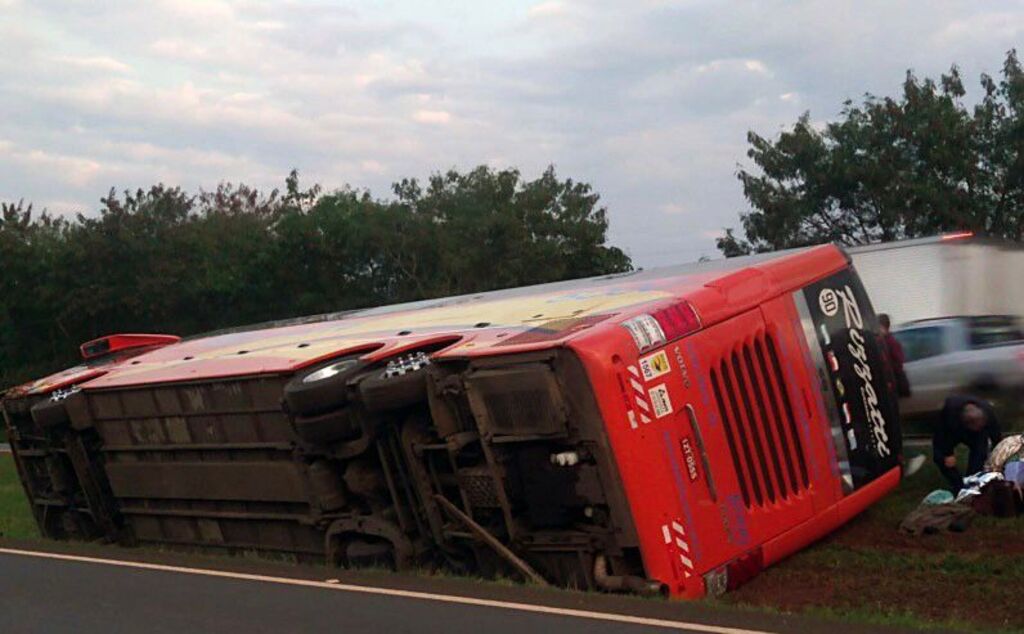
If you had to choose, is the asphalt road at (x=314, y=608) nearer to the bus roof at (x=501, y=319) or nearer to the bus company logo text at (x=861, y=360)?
the bus roof at (x=501, y=319)

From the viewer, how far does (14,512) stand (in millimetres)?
19781

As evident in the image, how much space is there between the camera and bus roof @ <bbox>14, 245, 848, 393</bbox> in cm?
931

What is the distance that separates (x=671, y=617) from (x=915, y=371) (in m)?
9.90

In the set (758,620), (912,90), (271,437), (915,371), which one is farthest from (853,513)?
(912,90)

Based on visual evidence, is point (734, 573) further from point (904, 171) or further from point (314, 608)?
point (904, 171)

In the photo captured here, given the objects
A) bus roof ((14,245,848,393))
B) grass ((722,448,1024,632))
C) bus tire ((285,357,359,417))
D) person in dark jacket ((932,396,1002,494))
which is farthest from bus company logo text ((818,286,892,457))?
bus tire ((285,357,359,417))

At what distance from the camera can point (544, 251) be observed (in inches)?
1614

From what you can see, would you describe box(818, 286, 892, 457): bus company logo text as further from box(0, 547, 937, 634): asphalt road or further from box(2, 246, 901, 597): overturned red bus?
box(0, 547, 937, 634): asphalt road

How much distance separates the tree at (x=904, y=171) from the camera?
3447cm

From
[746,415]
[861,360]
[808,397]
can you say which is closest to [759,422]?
[746,415]

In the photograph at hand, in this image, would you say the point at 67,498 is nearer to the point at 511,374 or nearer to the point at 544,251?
the point at 511,374

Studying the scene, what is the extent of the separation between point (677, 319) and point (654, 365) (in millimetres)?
485

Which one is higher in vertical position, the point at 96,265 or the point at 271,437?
the point at 96,265

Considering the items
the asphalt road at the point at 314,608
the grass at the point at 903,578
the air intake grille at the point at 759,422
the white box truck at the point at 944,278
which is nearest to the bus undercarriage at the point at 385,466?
the asphalt road at the point at 314,608
